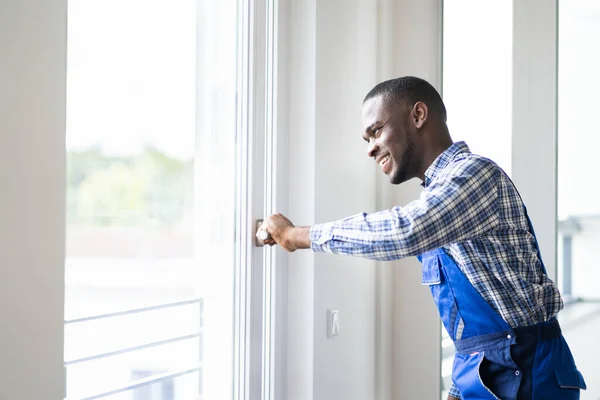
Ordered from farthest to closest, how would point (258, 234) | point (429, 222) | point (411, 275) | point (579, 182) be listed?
point (411, 275) → point (579, 182) → point (258, 234) → point (429, 222)

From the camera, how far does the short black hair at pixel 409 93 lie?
1.54 m

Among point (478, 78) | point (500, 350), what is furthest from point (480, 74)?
point (500, 350)

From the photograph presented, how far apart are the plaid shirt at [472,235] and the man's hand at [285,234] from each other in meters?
0.05

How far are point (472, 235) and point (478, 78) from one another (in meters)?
1.00

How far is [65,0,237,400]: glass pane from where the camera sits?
121cm

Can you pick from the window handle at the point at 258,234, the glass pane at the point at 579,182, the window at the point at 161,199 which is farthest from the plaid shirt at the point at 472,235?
the glass pane at the point at 579,182

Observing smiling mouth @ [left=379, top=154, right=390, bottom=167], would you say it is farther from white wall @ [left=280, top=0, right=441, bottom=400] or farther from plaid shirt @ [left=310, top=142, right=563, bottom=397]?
white wall @ [left=280, top=0, right=441, bottom=400]

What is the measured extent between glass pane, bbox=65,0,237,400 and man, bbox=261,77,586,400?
22 centimetres

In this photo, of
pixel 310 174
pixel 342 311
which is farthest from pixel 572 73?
pixel 342 311

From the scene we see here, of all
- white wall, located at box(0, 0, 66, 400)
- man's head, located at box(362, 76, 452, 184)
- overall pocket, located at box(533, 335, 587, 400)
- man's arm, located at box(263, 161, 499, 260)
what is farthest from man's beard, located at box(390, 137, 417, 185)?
white wall, located at box(0, 0, 66, 400)

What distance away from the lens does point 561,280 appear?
2.00 m

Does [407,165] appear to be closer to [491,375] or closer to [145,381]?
[491,375]

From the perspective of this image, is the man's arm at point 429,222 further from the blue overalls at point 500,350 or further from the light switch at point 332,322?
the light switch at point 332,322

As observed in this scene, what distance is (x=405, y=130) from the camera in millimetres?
1523
